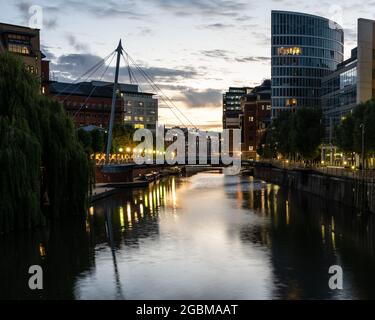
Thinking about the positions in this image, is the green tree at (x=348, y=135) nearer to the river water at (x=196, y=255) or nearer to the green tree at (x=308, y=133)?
the river water at (x=196, y=255)

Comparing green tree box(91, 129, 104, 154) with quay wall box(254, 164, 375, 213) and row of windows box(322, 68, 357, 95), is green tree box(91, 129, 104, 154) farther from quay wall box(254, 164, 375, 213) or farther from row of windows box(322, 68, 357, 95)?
row of windows box(322, 68, 357, 95)

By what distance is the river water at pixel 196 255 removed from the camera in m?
32.5

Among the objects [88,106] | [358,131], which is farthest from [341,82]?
[88,106]

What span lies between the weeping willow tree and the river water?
6.16 ft

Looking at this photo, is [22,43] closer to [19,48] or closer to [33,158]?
[19,48]

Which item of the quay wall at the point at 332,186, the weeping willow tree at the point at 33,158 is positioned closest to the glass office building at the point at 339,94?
the quay wall at the point at 332,186

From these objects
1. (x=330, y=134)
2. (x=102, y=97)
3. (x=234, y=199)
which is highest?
(x=102, y=97)

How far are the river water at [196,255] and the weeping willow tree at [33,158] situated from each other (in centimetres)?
188

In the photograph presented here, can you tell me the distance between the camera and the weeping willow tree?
145 feet

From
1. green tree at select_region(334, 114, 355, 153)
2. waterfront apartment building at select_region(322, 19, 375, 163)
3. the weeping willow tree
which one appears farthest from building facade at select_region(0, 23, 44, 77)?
the weeping willow tree

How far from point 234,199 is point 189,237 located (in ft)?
129

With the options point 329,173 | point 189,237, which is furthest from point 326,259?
point 329,173

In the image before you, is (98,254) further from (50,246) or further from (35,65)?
(35,65)

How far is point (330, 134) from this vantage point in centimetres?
13738
